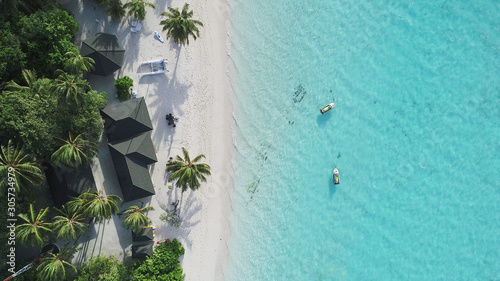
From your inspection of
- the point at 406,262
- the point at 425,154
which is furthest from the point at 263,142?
the point at 406,262

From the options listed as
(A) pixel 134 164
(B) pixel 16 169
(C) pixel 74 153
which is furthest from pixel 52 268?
(A) pixel 134 164

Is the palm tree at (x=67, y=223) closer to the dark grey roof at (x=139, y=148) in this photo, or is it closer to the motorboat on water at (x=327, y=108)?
the dark grey roof at (x=139, y=148)

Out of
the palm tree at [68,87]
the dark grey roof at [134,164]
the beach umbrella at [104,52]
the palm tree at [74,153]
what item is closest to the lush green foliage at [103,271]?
the dark grey roof at [134,164]

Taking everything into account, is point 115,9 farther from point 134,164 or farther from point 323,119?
point 323,119

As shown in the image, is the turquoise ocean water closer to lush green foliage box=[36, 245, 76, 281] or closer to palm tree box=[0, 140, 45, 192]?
lush green foliage box=[36, 245, 76, 281]

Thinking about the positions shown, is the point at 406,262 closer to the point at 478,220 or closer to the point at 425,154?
the point at 478,220

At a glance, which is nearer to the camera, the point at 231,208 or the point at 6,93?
the point at 6,93
